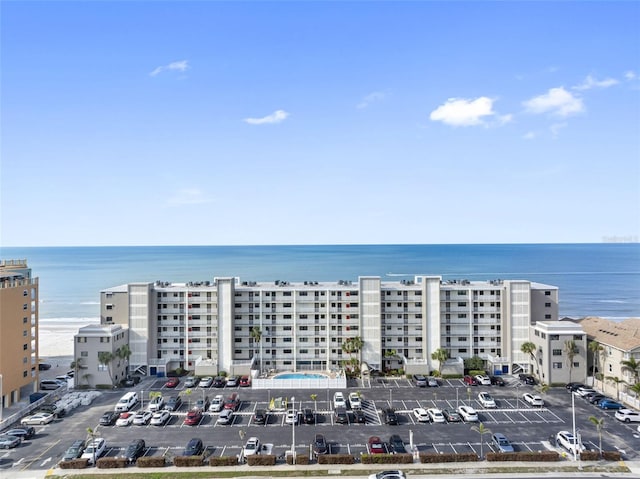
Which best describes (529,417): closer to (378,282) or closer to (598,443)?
(598,443)

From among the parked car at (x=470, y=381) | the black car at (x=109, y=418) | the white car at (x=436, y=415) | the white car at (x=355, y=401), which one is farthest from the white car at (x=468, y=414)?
the black car at (x=109, y=418)

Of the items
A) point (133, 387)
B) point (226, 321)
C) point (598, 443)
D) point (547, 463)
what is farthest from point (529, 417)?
point (133, 387)

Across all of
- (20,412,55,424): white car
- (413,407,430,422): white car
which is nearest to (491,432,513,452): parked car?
(413,407,430,422): white car

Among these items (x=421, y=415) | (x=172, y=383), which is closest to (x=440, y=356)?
(x=421, y=415)

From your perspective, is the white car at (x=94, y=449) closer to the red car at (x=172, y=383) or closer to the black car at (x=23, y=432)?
the black car at (x=23, y=432)

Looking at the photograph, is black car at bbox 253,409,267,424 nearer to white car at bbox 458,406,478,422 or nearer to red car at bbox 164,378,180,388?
red car at bbox 164,378,180,388
